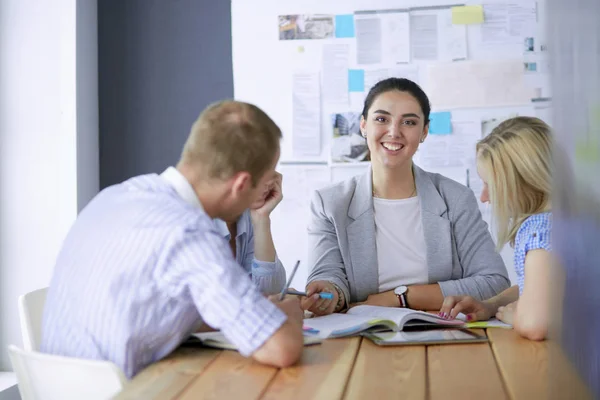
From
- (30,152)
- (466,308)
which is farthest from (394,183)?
(30,152)

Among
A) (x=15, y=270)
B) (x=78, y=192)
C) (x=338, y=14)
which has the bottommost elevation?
(x=15, y=270)

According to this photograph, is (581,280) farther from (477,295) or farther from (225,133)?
(477,295)

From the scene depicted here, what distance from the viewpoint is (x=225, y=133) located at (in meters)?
1.34

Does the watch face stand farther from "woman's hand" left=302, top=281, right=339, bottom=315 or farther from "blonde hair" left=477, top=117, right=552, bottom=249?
"blonde hair" left=477, top=117, right=552, bottom=249

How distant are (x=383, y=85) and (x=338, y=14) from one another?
122 cm

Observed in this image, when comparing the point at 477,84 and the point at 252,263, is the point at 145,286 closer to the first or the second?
the point at 252,263

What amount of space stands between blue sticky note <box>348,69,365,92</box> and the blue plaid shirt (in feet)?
6.55

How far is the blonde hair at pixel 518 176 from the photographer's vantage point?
61.1 inches

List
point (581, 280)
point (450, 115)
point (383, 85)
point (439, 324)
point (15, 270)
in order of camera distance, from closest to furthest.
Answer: point (581, 280) < point (439, 324) < point (383, 85) < point (15, 270) < point (450, 115)

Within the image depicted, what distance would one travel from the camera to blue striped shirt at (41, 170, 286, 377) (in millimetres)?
1151

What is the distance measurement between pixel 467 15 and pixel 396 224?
62.0 inches

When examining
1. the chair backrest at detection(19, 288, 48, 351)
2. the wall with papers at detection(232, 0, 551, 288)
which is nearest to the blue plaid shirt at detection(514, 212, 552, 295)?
the chair backrest at detection(19, 288, 48, 351)

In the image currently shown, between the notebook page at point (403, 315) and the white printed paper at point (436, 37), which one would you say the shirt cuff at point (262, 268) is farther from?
the white printed paper at point (436, 37)

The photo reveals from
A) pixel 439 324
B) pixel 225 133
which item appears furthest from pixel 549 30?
pixel 439 324
